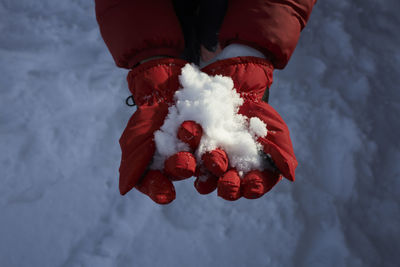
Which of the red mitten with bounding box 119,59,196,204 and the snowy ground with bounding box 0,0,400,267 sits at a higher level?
the red mitten with bounding box 119,59,196,204

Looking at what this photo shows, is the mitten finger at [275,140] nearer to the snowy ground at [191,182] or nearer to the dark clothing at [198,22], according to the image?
the dark clothing at [198,22]

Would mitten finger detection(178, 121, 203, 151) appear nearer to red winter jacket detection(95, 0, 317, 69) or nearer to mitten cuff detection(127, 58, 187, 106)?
mitten cuff detection(127, 58, 187, 106)

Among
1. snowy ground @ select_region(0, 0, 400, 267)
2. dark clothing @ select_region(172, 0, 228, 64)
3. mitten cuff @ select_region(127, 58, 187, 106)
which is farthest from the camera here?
snowy ground @ select_region(0, 0, 400, 267)

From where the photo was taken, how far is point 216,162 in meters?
0.68

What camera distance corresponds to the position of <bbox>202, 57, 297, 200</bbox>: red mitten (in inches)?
26.9

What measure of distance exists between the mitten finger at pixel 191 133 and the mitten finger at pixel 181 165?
3 cm

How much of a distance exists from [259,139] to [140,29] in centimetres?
45

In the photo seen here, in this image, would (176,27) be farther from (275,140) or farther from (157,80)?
(275,140)

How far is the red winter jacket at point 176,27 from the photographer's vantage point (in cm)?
85

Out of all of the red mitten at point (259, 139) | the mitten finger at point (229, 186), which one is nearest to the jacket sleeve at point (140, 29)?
the red mitten at point (259, 139)

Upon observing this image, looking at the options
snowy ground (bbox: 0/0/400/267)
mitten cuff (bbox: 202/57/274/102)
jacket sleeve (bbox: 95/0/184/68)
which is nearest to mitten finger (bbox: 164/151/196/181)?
mitten cuff (bbox: 202/57/274/102)

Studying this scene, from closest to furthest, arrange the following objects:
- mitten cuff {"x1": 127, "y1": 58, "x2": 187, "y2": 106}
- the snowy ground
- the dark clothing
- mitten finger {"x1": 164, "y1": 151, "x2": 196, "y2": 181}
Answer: mitten finger {"x1": 164, "y1": 151, "x2": 196, "y2": 181}
mitten cuff {"x1": 127, "y1": 58, "x2": 187, "y2": 106}
the dark clothing
the snowy ground

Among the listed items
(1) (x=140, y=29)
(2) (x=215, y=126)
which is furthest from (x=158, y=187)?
(1) (x=140, y=29)

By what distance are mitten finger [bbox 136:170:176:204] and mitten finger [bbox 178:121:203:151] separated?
10 centimetres
